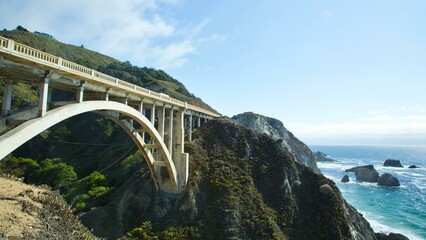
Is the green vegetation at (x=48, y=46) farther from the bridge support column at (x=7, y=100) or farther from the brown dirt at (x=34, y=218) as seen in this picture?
the bridge support column at (x=7, y=100)

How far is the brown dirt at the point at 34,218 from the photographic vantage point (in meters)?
14.0

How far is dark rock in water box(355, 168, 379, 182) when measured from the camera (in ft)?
277

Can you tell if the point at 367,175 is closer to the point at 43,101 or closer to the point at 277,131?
the point at 277,131

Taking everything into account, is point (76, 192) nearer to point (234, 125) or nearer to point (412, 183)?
point (234, 125)

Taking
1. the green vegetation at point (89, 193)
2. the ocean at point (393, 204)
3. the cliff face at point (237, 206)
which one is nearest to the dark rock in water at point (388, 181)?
the ocean at point (393, 204)

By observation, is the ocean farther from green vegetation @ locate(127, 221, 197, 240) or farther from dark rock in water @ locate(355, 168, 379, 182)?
green vegetation @ locate(127, 221, 197, 240)

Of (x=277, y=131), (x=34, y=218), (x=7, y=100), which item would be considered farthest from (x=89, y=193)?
(x=277, y=131)

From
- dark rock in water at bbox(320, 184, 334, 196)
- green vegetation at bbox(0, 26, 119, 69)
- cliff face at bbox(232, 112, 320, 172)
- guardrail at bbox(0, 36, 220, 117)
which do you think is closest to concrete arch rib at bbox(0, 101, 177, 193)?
guardrail at bbox(0, 36, 220, 117)

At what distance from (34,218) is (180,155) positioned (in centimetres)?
1769

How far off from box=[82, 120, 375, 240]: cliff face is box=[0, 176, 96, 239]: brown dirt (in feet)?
34.3

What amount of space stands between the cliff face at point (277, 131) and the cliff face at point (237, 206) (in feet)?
108

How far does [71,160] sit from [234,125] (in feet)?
136

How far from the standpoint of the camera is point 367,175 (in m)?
86.1

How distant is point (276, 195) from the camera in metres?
33.1
